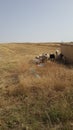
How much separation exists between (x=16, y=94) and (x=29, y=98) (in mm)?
611

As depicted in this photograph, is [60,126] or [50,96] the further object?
[50,96]

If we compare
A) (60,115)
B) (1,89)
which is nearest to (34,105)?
(60,115)

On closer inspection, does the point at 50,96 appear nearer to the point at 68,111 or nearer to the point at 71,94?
the point at 71,94

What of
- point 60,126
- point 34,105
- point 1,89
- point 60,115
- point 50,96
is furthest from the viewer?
point 1,89

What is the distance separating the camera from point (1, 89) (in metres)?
A: 7.41

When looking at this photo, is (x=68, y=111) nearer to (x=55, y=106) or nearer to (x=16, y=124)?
(x=55, y=106)

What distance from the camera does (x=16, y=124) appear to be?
4.71 meters

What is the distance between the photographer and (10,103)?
600 centimetres

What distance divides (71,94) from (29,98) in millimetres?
1110

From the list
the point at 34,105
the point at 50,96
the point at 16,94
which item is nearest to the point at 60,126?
the point at 34,105

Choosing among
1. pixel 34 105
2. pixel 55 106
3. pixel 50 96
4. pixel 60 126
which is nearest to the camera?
pixel 60 126

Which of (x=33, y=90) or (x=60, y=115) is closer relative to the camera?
(x=60, y=115)

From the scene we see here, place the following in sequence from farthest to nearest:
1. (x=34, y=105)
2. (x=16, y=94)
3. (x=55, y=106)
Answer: (x=16, y=94), (x=34, y=105), (x=55, y=106)

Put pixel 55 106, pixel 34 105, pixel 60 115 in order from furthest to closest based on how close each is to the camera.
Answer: pixel 34 105
pixel 55 106
pixel 60 115
